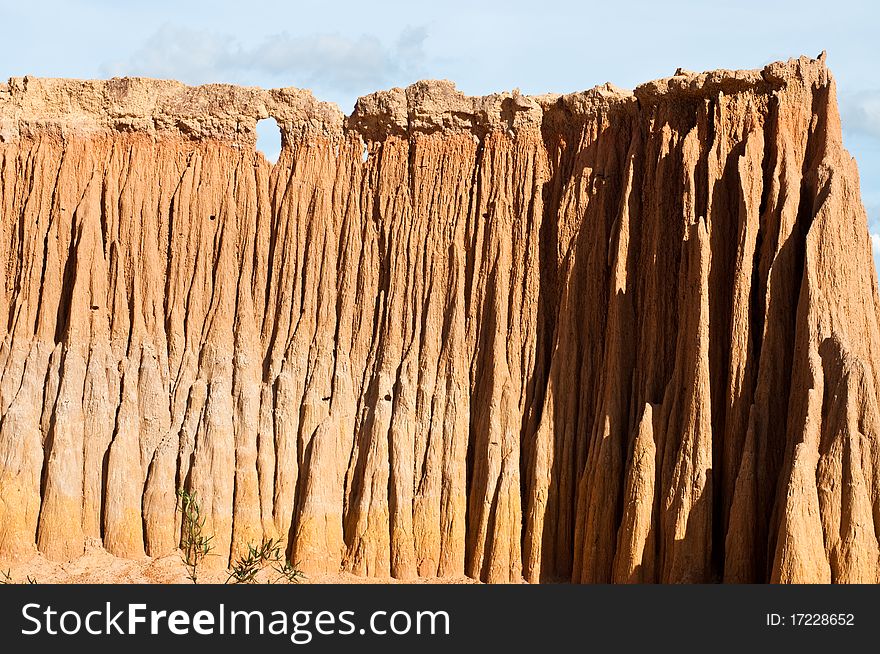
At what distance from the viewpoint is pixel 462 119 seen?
105 feet

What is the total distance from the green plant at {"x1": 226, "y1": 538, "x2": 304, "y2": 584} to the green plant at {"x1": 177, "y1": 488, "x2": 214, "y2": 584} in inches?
28.9

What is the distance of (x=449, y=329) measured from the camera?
1201 inches

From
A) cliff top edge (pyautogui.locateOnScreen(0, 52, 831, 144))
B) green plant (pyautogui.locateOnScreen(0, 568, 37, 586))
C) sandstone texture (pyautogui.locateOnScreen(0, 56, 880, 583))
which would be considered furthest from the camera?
cliff top edge (pyautogui.locateOnScreen(0, 52, 831, 144))

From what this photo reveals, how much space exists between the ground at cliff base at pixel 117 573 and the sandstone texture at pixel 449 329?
33cm

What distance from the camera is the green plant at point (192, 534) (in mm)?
28766

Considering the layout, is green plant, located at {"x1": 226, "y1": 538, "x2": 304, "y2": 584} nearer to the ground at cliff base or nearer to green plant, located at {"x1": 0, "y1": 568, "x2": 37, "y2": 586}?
the ground at cliff base

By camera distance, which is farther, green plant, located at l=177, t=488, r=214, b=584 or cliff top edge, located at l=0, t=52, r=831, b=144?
cliff top edge, located at l=0, t=52, r=831, b=144

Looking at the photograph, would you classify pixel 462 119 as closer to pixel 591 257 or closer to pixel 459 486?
pixel 591 257

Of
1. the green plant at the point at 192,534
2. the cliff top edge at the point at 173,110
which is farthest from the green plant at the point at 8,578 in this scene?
the cliff top edge at the point at 173,110

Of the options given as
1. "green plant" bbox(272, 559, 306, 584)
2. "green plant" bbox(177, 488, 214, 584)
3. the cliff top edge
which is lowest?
"green plant" bbox(272, 559, 306, 584)

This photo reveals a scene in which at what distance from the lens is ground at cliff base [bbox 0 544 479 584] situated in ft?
91.9

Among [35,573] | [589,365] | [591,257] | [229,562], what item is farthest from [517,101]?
[35,573]

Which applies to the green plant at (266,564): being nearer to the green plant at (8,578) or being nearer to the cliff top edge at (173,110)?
the green plant at (8,578)

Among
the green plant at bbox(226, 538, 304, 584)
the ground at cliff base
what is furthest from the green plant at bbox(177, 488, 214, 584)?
the green plant at bbox(226, 538, 304, 584)
